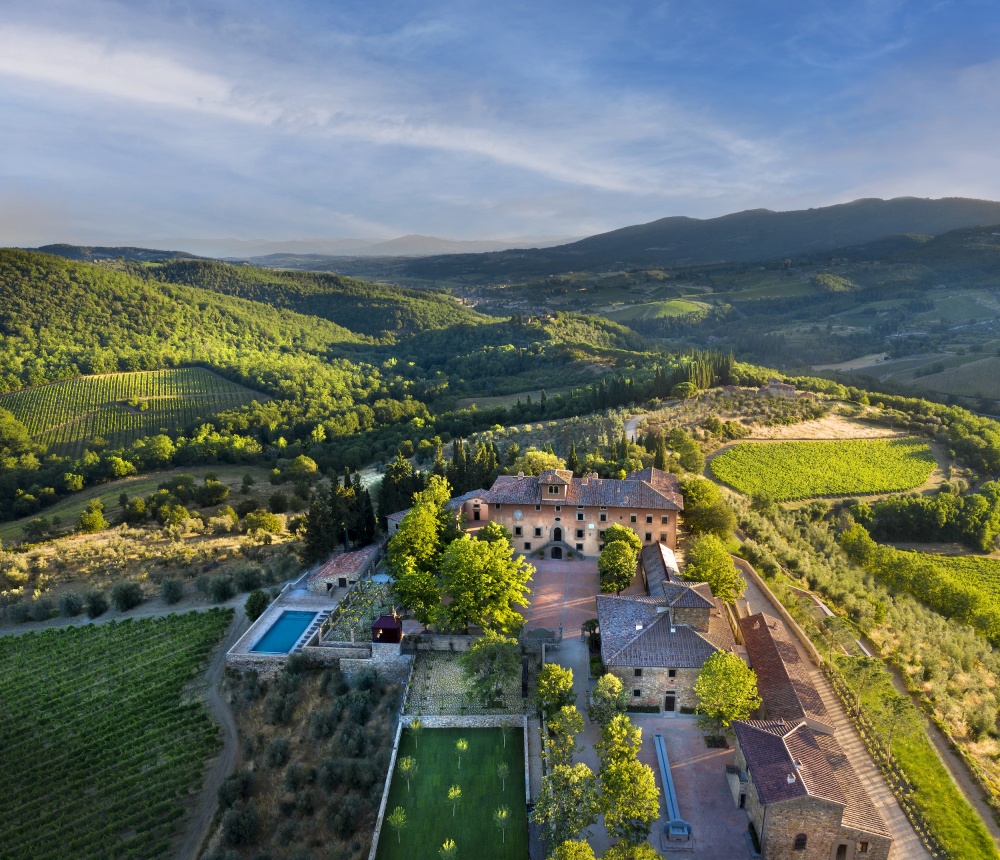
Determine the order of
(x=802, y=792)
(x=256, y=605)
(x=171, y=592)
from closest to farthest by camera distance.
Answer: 1. (x=802, y=792)
2. (x=256, y=605)
3. (x=171, y=592)

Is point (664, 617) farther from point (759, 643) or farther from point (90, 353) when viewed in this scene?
point (90, 353)

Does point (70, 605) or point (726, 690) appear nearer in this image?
point (726, 690)

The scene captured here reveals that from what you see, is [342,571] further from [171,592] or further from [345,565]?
[171,592]

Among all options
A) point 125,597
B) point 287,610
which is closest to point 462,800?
point 287,610

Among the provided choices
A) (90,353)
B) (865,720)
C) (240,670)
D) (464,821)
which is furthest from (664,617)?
(90,353)

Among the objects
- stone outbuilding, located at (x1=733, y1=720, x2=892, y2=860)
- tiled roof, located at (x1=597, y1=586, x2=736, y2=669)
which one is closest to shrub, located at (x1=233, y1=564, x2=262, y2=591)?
tiled roof, located at (x1=597, y1=586, x2=736, y2=669)

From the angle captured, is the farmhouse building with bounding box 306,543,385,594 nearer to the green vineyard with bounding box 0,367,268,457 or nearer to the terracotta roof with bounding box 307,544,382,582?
the terracotta roof with bounding box 307,544,382,582

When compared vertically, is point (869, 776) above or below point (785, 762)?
below
